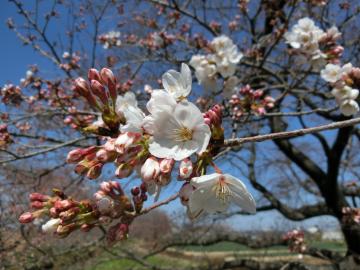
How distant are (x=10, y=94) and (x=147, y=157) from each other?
3392 mm

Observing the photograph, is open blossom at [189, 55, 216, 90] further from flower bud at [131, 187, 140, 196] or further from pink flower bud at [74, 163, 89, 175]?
pink flower bud at [74, 163, 89, 175]

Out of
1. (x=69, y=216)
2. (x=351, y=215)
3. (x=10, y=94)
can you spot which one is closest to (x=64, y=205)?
(x=69, y=216)

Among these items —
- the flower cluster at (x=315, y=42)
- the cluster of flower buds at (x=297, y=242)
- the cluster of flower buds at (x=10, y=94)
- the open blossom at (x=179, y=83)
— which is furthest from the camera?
the cluster of flower buds at (x=297, y=242)

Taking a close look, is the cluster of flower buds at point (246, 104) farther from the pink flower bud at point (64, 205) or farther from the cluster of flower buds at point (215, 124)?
the pink flower bud at point (64, 205)

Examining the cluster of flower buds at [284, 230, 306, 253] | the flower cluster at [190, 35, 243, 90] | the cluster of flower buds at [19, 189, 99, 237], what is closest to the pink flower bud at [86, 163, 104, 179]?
the cluster of flower buds at [19, 189, 99, 237]

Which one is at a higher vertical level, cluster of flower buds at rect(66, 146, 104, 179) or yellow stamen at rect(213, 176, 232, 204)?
cluster of flower buds at rect(66, 146, 104, 179)

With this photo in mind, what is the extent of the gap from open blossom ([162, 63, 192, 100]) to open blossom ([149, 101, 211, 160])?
189 mm

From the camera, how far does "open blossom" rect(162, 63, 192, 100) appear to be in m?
1.13

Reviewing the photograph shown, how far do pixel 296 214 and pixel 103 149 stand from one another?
251 inches

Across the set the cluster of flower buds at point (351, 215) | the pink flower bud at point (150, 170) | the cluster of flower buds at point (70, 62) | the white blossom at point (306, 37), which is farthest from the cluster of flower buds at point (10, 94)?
the cluster of flower buds at point (351, 215)

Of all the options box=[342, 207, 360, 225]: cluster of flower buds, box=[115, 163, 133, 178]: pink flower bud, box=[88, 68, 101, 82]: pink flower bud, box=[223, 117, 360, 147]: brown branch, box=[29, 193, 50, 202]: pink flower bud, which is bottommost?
box=[342, 207, 360, 225]: cluster of flower buds

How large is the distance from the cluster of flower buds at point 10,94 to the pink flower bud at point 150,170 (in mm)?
3397

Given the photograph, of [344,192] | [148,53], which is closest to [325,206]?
[344,192]

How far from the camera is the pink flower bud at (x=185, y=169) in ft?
2.91
